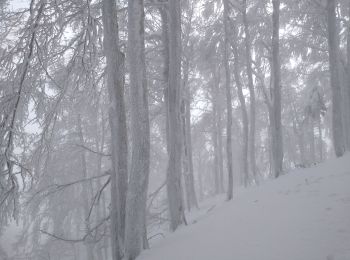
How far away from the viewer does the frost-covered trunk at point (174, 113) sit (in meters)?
9.11

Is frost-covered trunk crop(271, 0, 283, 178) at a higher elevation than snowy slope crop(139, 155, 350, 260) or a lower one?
higher

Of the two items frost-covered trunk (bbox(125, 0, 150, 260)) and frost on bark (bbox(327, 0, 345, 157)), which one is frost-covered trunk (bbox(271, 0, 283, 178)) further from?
frost-covered trunk (bbox(125, 0, 150, 260))

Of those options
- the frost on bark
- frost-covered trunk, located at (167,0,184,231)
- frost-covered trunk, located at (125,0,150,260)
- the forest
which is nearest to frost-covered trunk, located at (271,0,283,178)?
the forest

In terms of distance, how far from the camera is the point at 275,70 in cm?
1267

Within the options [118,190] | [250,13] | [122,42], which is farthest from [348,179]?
[250,13]

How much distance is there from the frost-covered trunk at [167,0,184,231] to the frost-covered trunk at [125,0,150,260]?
2.13 meters

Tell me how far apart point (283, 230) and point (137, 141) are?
3250 millimetres

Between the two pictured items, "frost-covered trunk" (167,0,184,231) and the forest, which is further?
"frost-covered trunk" (167,0,184,231)

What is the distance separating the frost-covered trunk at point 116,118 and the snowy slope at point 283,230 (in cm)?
96

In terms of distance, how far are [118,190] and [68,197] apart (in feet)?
41.3

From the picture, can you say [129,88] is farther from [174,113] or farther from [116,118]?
[174,113]

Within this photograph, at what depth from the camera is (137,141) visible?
6812 millimetres

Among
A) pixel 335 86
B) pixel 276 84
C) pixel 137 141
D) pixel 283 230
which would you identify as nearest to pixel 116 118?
pixel 137 141

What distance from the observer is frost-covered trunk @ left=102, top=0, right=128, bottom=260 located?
7.36 meters
